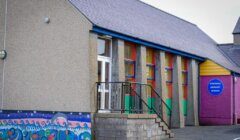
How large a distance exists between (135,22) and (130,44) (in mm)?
1980

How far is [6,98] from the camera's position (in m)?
16.9

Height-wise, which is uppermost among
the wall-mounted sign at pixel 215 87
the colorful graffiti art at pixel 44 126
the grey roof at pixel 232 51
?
the grey roof at pixel 232 51

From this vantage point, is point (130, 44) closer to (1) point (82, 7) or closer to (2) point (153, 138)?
(1) point (82, 7)

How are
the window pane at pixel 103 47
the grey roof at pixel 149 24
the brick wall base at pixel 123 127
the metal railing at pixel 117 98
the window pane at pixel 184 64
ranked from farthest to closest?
the window pane at pixel 184 64 < the grey roof at pixel 149 24 < the window pane at pixel 103 47 < the metal railing at pixel 117 98 < the brick wall base at pixel 123 127

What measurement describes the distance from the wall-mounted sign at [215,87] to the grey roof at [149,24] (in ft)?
5.15

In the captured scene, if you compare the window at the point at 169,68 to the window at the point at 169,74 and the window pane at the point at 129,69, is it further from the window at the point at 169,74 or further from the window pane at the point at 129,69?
the window pane at the point at 129,69

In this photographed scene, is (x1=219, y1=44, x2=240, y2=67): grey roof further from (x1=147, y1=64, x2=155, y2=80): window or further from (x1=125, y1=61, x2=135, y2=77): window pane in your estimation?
(x1=125, y1=61, x2=135, y2=77): window pane

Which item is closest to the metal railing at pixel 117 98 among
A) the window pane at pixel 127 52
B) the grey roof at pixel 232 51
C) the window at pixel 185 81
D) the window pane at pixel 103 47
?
the window pane at pixel 103 47

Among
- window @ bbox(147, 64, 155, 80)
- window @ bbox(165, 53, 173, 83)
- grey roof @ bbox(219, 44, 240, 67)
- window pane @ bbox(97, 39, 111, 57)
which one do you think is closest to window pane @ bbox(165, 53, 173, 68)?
window @ bbox(165, 53, 173, 83)

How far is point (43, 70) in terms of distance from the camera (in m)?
15.8

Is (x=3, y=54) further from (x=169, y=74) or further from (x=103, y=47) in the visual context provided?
(x=169, y=74)

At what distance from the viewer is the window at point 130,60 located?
57.1 feet

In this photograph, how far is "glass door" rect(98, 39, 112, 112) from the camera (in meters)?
15.2

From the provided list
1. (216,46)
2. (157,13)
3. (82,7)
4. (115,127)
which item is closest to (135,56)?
(82,7)
